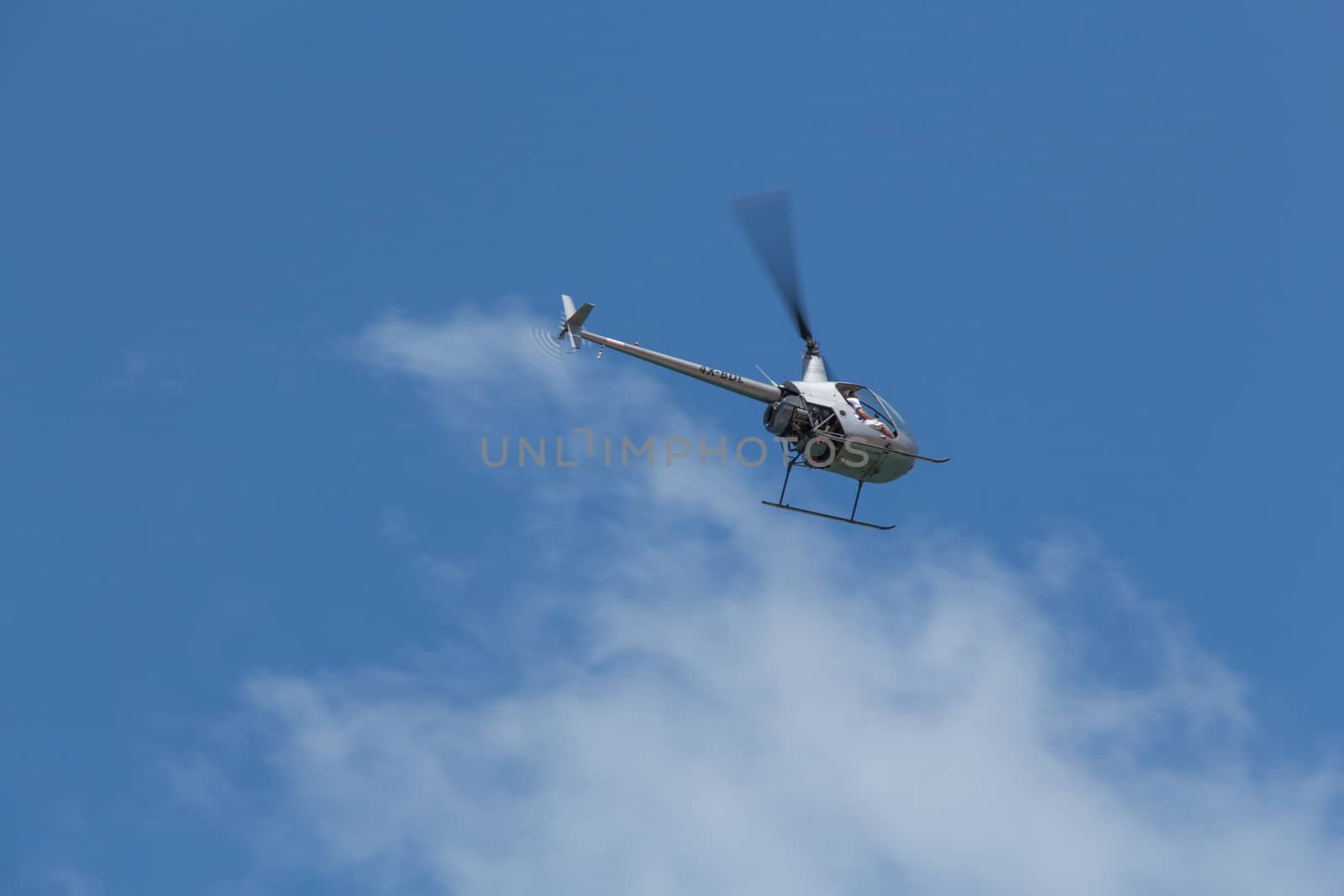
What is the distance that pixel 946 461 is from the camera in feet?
96.7

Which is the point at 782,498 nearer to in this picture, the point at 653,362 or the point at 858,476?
the point at 858,476

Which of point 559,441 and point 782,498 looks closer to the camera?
point 782,498

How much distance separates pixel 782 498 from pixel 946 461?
316cm

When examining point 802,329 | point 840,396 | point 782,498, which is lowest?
point 782,498

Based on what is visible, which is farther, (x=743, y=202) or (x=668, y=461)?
(x=668, y=461)

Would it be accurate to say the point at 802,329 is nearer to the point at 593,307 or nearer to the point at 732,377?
the point at 732,377

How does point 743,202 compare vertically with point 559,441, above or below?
above

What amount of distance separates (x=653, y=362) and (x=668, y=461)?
2258mm

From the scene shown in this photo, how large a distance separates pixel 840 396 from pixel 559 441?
6.30 m

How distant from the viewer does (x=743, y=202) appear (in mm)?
29531

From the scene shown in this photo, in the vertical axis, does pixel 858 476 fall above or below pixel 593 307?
below

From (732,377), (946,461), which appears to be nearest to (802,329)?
(732,377)

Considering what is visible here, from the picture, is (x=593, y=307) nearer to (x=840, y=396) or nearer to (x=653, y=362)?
(x=653, y=362)

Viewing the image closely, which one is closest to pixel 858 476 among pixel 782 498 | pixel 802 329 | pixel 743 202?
pixel 782 498
